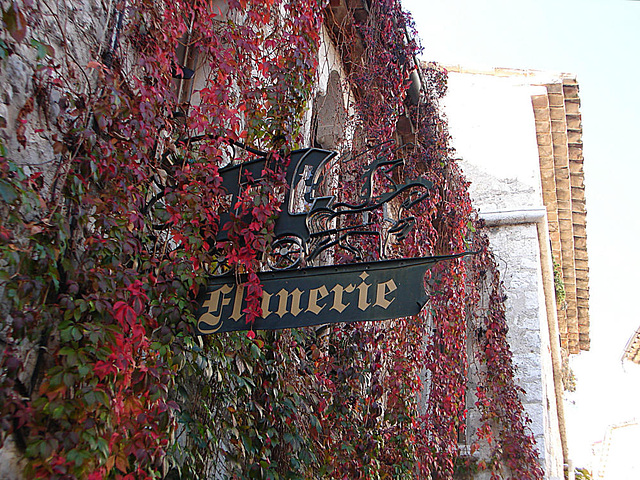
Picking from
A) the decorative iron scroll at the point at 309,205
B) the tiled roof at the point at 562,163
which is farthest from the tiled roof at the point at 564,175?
the decorative iron scroll at the point at 309,205

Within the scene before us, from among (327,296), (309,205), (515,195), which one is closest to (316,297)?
(327,296)

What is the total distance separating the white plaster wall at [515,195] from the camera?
312 inches

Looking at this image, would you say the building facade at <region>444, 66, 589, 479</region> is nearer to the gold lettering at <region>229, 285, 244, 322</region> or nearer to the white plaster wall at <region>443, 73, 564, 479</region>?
the white plaster wall at <region>443, 73, 564, 479</region>

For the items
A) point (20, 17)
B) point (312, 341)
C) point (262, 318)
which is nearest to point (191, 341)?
point (262, 318)

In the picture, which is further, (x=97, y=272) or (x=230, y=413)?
(x=230, y=413)

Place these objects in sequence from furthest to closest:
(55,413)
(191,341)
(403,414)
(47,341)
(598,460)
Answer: (598,460) < (403,414) < (191,341) < (47,341) < (55,413)

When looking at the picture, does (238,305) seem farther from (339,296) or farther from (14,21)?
(14,21)

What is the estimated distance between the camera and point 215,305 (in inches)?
96.9

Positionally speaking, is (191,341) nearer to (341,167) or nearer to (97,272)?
(97,272)

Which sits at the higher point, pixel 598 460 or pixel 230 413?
pixel 230 413

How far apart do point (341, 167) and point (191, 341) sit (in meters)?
2.66

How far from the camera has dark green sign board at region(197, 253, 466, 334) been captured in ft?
7.14

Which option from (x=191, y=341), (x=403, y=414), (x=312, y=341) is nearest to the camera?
(x=191, y=341)

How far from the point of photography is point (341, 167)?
497 centimetres
